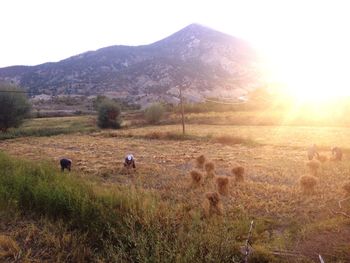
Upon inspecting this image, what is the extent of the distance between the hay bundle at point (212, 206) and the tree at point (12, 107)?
1842 inches

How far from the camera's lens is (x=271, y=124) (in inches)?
2328

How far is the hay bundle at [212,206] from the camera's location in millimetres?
11039

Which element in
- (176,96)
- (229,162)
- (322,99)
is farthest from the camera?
(176,96)

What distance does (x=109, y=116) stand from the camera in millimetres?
62500

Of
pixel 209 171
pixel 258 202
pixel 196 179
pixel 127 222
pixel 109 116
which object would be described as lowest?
pixel 258 202

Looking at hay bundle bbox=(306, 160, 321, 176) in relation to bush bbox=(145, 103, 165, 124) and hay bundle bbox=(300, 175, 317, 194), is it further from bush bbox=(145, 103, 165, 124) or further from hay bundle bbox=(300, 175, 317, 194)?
bush bbox=(145, 103, 165, 124)

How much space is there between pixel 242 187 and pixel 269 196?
166cm

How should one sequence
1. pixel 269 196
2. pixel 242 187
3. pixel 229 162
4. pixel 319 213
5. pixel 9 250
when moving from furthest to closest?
pixel 229 162 < pixel 242 187 < pixel 269 196 < pixel 319 213 < pixel 9 250

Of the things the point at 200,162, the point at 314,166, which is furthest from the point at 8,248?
the point at 314,166

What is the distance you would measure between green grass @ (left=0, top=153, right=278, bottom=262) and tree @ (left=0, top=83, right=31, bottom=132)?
4331cm

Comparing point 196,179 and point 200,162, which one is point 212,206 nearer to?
point 196,179

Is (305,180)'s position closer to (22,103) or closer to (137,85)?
(22,103)

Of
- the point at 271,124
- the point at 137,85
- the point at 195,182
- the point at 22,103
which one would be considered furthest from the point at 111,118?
the point at 137,85

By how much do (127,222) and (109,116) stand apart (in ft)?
178
